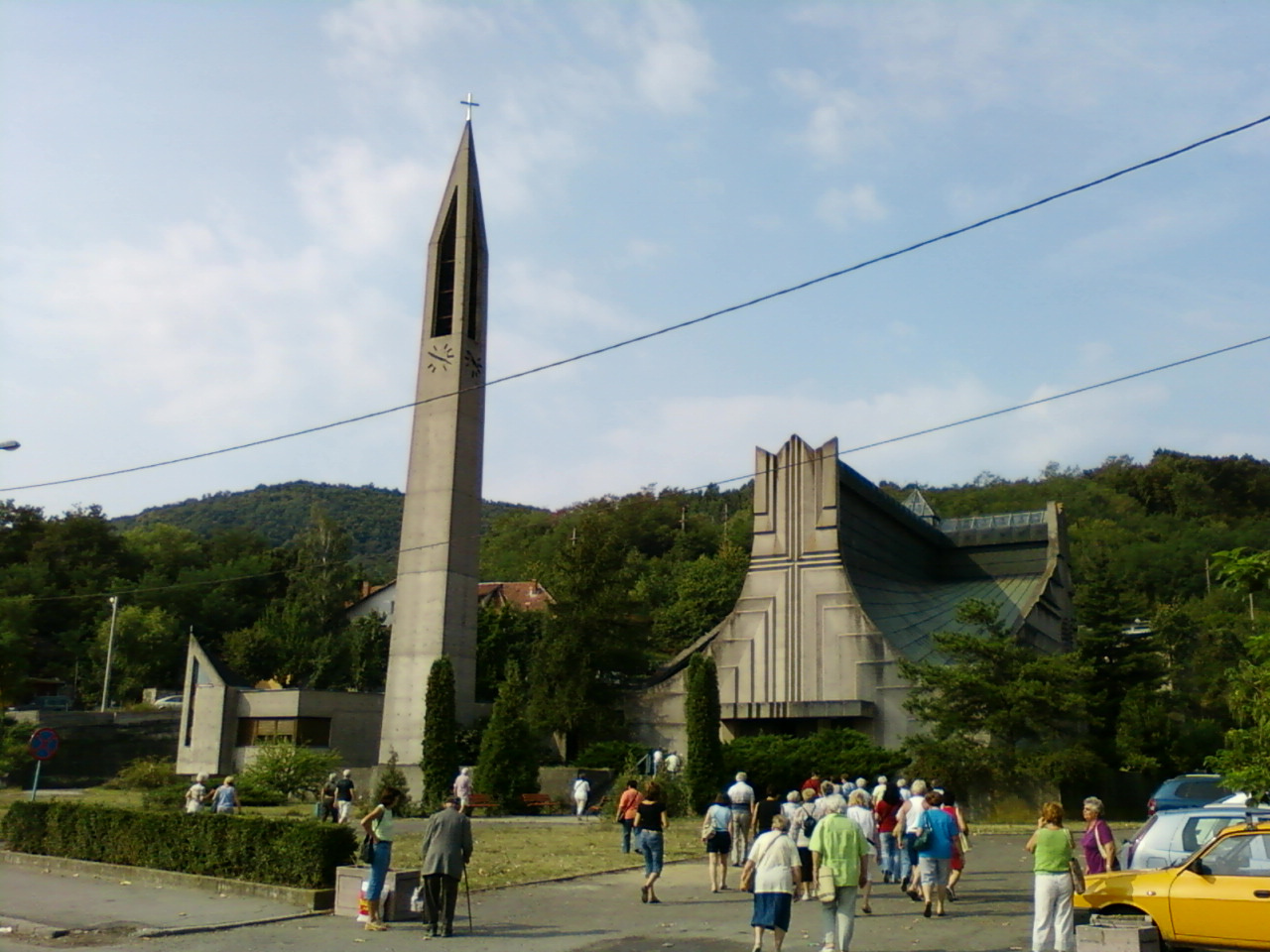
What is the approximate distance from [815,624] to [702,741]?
26.9 ft

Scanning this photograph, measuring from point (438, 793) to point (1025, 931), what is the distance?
22840 mm

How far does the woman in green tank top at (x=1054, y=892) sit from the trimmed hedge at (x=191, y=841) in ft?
28.8

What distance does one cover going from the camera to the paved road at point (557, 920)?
12.6m

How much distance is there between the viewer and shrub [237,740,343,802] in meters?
34.4

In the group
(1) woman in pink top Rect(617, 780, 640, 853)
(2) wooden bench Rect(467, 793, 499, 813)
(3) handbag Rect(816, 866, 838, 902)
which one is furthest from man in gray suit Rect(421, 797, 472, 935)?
(2) wooden bench Rect(467, 793, 499, 813)

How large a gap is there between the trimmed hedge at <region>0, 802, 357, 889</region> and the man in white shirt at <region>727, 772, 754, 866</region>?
6.77m

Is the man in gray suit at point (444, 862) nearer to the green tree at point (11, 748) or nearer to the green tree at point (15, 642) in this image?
the green tree at point (11, 748)

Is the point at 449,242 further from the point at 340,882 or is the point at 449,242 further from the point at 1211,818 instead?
the point at 1211,818

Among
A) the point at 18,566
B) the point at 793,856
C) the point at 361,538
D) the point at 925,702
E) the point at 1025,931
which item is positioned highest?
the point at 361,538

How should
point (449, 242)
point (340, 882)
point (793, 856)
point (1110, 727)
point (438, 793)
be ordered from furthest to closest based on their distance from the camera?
point (1110, 727), point (449, 242), point (438, 793), point (340, 882), point (793, 856)

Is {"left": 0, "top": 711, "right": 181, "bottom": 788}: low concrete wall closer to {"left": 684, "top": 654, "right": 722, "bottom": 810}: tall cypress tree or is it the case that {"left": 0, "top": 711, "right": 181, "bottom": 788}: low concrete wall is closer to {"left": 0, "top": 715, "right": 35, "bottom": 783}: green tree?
{"left": 0, "top": 715, "right": 35, "bottom": 783}: green tree

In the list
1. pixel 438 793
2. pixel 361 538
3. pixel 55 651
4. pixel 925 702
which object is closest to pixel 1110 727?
pixel 925 702

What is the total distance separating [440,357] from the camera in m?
37.8

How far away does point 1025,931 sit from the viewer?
1336 centimetres
